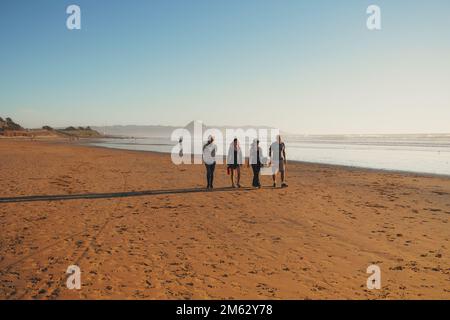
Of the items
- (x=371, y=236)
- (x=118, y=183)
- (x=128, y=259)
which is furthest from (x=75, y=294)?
(x=118, y=183)

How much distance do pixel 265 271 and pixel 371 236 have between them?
153 inches

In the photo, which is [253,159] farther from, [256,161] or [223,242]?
[223,242]

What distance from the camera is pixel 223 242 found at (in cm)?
833

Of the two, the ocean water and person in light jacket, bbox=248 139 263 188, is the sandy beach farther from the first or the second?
the ocean water

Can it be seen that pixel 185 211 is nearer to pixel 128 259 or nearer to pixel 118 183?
pixel 128 259

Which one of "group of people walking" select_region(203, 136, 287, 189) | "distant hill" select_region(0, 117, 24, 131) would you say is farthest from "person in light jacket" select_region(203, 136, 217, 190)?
"distant hill" select_region(0, 117, 24, 131)

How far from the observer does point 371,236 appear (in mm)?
8875

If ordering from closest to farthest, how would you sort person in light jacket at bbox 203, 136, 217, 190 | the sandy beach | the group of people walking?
1. the sandy beach
2. person in light jacket at bbox 203, 136, 217, 190
3. the group of people walking

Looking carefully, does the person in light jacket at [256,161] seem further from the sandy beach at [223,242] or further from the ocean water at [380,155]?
the ocean water at [380,155]

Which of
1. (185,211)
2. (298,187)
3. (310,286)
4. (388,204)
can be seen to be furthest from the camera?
(298,187)

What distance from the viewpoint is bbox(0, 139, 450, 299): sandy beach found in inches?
227

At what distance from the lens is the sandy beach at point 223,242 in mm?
5777

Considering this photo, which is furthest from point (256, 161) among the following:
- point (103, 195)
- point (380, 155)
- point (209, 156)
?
point (380, 155)

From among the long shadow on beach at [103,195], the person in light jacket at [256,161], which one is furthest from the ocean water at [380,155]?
Answer: the long shadow on beach at [103,195]
